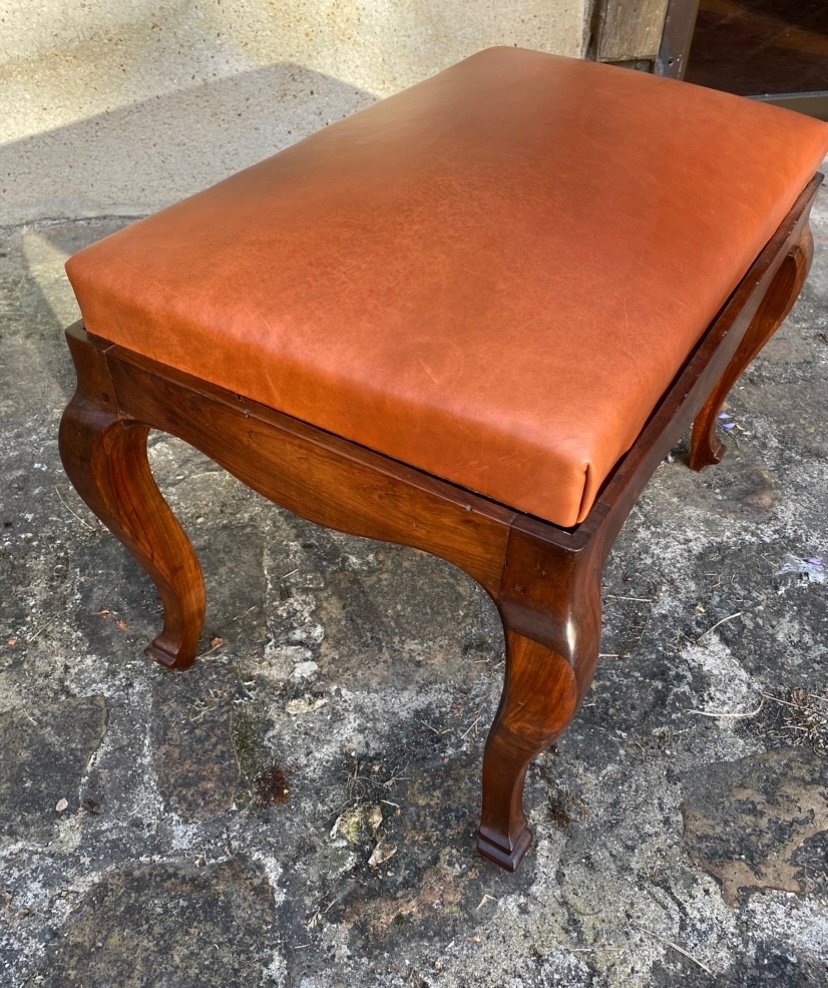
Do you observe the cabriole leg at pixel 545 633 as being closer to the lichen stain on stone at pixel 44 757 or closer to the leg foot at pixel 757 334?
the lichen stain on stone at pixel 44 757

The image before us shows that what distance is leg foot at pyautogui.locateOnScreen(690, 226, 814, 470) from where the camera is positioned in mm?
1067

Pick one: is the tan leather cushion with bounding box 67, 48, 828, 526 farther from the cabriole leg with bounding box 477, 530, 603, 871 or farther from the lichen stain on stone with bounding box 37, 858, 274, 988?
the lichen stain on stone with bounding box 37, 858, 274, 988

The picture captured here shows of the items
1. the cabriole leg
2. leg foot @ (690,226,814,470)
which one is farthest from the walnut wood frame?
leg foot @ (690,226,814,470)

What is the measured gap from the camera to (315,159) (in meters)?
0.86

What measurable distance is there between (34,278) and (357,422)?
1.41 m

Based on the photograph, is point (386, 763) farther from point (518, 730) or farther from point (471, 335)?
point (471, 335)

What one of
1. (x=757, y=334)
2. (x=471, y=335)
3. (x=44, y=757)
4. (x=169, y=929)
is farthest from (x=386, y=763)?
(x=757, y=334)

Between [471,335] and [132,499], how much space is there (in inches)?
17.2

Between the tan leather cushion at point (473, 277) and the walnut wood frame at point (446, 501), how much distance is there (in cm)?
2

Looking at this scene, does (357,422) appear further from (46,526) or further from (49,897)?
(46,526)

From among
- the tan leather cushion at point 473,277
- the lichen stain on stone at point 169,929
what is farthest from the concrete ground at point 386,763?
the tan leather cushion at point 473,277

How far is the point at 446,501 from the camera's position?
24.5 inches

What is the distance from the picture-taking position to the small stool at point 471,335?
0.60 meters

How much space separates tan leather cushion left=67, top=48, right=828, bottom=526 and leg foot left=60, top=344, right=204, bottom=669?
9 centimetres
